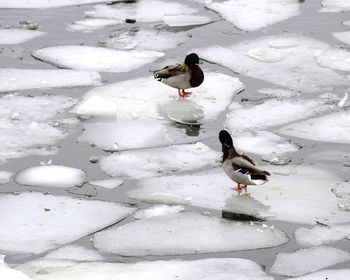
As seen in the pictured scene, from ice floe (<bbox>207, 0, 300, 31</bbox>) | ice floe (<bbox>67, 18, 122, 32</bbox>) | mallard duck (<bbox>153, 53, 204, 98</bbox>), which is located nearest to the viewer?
mallard duck (<bbox>153, 53, 204, 98</bbox>)

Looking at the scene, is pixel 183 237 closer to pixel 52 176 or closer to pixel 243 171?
pixel 243 171

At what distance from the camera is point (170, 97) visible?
761 centimetres

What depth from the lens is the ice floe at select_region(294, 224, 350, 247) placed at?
504 centimetres

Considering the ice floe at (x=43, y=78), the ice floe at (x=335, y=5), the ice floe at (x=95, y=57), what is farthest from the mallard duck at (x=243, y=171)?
the ice floe at (x=335, y=5)

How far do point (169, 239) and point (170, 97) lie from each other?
2719 millimetres

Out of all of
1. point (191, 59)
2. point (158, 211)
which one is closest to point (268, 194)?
point (158, 211)

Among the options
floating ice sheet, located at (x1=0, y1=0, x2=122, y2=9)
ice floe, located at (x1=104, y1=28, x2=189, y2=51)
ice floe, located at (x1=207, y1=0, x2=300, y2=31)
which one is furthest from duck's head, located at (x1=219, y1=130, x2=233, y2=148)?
floating ice sheet, located at (x1=0, y1=0, x2=122, y2=9)

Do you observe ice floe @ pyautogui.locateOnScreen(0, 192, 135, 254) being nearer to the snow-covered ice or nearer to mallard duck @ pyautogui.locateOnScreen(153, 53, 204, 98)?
the snow-covered ice

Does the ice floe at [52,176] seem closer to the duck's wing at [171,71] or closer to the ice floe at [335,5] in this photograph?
the duck's wing at [171,71]

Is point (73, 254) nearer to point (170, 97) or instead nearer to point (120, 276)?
point (120, 276)

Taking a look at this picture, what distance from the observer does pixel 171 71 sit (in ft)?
24.6

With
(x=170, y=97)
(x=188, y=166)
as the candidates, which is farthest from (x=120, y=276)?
(x=170, y=97)

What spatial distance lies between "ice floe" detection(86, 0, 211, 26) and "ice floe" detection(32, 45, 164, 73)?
1.13 meters

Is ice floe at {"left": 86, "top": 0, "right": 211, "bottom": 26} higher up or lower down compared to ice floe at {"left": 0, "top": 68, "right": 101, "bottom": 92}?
higher up
